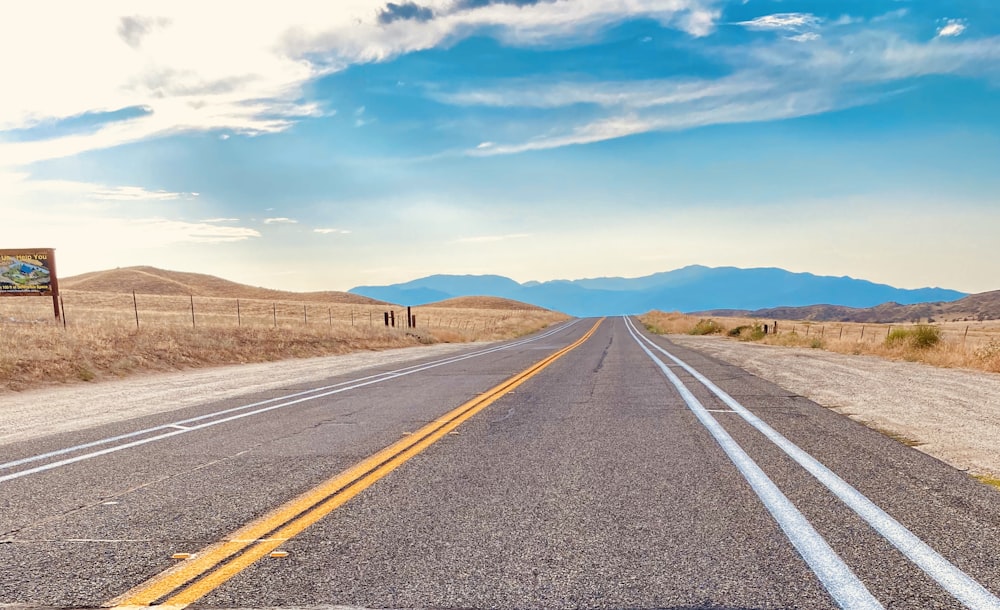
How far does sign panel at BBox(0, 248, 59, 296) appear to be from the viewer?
20969 millimetres

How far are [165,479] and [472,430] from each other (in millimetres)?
3032

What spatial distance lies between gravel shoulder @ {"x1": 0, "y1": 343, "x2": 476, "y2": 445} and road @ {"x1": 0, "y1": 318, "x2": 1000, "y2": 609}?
1.77 metres

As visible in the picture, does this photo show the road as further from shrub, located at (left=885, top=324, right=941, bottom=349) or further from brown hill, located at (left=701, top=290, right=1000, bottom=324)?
brown hill, located at (left=701, top=290, right=1000, bottom=324)

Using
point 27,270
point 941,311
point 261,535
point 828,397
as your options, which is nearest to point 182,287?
point 27,270

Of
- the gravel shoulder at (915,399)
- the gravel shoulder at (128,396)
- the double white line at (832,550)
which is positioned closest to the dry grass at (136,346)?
the gravel shoulder at (128,396)

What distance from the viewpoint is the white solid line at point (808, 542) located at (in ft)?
8.64

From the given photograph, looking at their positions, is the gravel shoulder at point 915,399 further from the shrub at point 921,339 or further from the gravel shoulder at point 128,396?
the gravel shoulder at point 128,396

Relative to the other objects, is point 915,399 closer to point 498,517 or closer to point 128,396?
point 498,517

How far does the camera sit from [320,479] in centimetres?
474

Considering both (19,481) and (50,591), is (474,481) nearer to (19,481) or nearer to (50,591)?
(50,591)

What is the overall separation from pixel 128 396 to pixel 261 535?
31.8ft

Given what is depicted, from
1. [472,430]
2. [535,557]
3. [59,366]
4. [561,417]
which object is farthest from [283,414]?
[59,366]

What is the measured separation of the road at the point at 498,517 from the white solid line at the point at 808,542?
0.05 feet

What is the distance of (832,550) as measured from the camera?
313 cm
